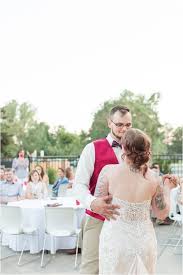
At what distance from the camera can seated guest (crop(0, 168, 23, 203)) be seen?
5.59 meters

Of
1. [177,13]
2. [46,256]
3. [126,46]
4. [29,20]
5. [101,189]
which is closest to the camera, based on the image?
[101,189]

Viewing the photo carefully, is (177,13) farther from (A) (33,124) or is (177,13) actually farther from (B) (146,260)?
(A) (33,124)

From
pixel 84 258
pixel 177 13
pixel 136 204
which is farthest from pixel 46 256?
pixel 177 13

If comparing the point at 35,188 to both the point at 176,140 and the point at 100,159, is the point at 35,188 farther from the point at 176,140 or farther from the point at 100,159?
the point at 176,140

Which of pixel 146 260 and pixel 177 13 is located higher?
pixel 177 13

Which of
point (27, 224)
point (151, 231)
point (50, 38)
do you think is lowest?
point (27, 224)

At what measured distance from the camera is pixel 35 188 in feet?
18.1

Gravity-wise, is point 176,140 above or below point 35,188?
above

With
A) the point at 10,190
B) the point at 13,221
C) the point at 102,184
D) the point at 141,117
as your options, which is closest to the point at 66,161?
the point at 10,190

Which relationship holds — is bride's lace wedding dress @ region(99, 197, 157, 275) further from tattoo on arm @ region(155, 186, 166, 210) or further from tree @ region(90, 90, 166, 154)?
tree @ region(90, 90, 166, 154)

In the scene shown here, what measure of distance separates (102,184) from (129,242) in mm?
377

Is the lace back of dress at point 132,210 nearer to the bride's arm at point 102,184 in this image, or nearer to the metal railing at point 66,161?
the bride's arm at point 102,184

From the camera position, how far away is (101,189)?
2127 millimetres

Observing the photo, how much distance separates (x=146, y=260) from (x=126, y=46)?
10.1 metres
